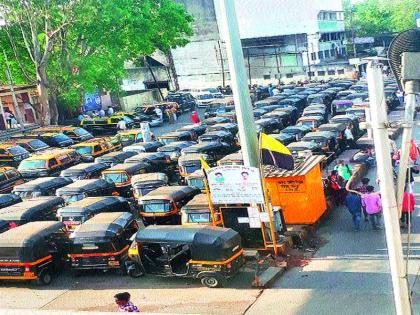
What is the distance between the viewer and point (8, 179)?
972 inches

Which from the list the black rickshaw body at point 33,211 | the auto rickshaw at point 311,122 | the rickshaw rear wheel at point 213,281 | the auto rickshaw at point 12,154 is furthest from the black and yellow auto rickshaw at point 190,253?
the auto rickshaw at point 12,154

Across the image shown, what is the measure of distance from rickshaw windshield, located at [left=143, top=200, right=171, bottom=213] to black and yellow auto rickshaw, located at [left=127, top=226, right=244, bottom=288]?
331 cm

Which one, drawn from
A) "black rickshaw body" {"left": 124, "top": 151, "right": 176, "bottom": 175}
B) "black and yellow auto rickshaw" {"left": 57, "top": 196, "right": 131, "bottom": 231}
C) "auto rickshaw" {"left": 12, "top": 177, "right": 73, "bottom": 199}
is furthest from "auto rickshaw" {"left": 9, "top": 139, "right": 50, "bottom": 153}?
"black and yellow auto rickshaw" {"left": 57, "top": 196, "right": 131, "bottom": 231}

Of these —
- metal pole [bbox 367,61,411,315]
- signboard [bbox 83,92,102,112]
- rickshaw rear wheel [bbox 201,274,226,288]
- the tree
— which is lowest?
rickshaw rear wheel [bbox 201,274,226,288]

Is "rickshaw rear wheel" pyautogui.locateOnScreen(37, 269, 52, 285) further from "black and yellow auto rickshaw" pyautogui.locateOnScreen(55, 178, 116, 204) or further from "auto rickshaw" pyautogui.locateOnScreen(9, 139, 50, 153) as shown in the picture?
"auto rickshaw" pyautogui.locateOnScreen(9, 139, 50, 153)

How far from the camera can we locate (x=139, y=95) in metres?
57.3

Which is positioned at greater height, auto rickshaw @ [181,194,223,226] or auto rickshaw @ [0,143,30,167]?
auto rickshaw @ [0,143,30,167]

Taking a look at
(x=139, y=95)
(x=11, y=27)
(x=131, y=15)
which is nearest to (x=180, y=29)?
(x=131, y=15)

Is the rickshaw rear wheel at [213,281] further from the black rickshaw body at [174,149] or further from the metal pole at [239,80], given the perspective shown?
the black rickshaw body at [174,149]

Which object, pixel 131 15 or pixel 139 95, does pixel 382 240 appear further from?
pixel 139 95

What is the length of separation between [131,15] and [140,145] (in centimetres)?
1680

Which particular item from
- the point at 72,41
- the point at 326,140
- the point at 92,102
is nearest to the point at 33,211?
the point at 326,140

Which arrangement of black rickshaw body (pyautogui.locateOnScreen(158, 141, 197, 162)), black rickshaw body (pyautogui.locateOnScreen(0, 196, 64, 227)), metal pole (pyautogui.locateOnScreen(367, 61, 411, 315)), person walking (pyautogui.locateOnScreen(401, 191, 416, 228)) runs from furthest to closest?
1. black rickshaw body (pyautogui.locateOnScreen(158, 141, 197, 162))
2. black rickshaw body (pyautogui.locateOnScreen(0, 196, 64, 227))
3. person walking (pyautogui.locateOnScreen(401, 191, 416, 228))
4. metal pole (pyautogui.locateOnScreen(367, 61, 411, 315))

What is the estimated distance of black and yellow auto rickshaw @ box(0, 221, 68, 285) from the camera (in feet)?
46.5
